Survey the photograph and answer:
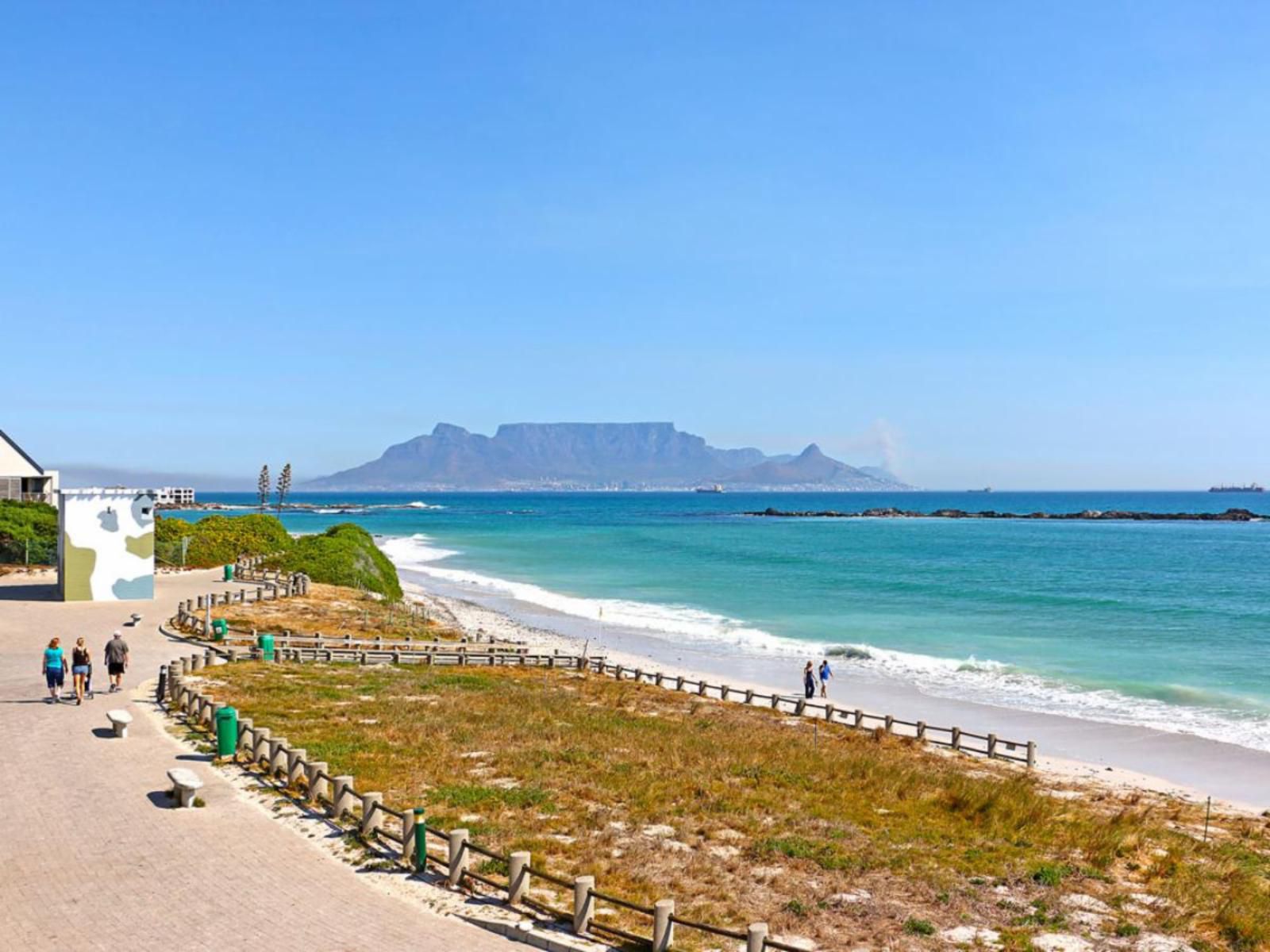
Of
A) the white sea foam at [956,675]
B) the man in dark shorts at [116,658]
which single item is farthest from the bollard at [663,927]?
the white sea foam at [956,675]

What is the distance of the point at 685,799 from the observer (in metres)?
19.8

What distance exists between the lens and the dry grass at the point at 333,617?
138ft

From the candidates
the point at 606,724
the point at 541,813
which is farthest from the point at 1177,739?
the point at 541,813

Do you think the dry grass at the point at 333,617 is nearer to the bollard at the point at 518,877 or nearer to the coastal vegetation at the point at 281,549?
the coastal vegetation at the point at 281,549

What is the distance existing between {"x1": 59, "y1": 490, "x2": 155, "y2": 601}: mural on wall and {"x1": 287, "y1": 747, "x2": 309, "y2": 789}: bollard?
28798 millimetres

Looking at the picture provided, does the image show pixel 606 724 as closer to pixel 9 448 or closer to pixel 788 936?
pixel 788 936

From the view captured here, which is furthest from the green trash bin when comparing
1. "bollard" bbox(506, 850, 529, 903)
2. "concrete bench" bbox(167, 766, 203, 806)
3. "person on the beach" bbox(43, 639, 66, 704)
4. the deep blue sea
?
the deep blue sea

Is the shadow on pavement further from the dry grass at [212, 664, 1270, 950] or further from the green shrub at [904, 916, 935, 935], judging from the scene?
the green shrub at [904, 916, 935, 935]

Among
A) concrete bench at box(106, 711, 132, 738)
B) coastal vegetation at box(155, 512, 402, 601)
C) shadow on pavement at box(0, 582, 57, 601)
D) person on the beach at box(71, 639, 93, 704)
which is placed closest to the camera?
concrete bench at box(106, 711, 132, 738)

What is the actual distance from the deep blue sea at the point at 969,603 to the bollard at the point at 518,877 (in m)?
27.5

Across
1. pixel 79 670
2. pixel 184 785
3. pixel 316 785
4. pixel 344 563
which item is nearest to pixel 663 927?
pixel 316 785

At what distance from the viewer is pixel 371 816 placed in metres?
16.4

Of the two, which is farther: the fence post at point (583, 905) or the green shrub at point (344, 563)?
the green shrub at point (344, 563)

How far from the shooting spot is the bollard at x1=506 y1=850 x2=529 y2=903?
13883mm
